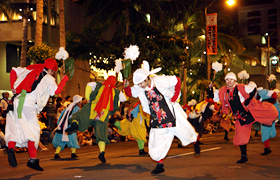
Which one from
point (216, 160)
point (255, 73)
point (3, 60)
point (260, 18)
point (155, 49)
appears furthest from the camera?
point (260, 18)

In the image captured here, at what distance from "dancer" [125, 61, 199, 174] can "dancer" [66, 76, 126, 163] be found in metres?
2.23

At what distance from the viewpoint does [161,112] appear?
8.23 metres

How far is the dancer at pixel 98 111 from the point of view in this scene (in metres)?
10.4

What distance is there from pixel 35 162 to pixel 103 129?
92.3 inches

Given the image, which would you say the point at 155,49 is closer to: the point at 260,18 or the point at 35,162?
the point at 35,162

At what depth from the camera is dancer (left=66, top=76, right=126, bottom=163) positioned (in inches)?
409

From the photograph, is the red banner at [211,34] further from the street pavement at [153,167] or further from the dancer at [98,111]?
the dancer at [98,111]

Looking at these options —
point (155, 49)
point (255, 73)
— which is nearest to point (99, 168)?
point (155, 49)

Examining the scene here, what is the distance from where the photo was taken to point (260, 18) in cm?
12138

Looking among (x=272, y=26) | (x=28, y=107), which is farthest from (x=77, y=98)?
(x=272, y=26)

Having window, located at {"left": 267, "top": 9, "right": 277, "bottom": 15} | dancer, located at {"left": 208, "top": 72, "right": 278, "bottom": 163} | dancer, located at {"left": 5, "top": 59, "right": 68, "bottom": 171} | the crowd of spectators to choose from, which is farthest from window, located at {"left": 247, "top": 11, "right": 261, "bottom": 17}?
dancer, located at {"left": 5, "top": 59, "right": 68, "bottom": 171}

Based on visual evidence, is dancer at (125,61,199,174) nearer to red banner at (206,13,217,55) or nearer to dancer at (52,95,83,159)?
dancer at (52,95,83,159)

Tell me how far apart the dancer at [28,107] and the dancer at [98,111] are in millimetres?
1939

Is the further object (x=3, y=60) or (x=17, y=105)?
(x=3, y=60)
